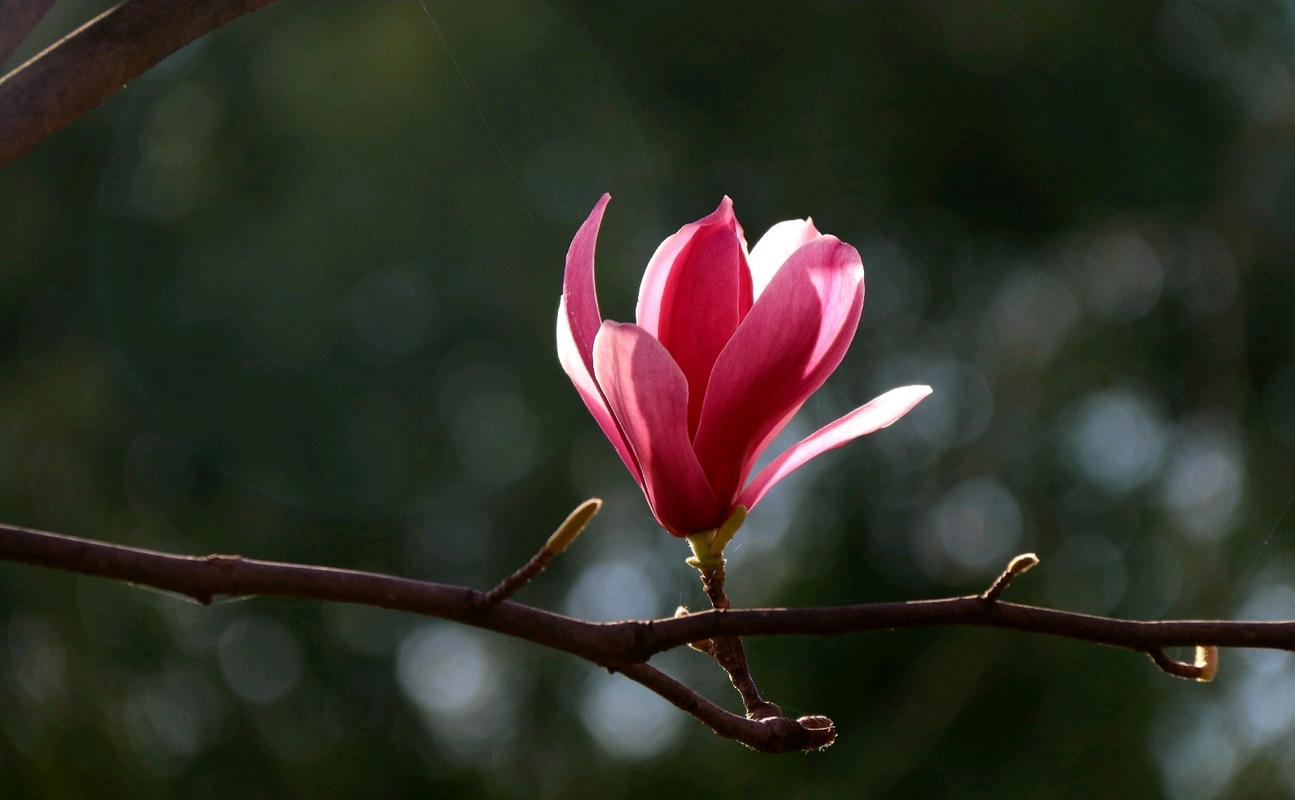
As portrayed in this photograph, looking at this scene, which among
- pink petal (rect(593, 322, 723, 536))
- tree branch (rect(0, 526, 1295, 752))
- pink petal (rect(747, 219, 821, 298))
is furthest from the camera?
pink petal (rect(747, 219, 821, 298))

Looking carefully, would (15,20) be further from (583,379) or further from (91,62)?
(583,379)

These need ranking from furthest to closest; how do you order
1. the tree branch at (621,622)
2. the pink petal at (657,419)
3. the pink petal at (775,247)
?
the pink petal at (775,247) → the pink petal at (657,419) → the tree branch at (621,622)

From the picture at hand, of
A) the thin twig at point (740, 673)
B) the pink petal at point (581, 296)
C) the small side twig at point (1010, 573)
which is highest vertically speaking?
the pink petal at point (581, 296)

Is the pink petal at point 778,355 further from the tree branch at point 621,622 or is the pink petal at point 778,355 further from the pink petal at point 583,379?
the tree branch at point 621,622

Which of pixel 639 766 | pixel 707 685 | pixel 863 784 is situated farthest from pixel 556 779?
pixel 863 784

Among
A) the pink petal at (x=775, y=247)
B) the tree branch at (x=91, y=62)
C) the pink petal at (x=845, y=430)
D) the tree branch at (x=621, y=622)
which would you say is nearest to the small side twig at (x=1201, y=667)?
the tree branch at (x=621, y=622)

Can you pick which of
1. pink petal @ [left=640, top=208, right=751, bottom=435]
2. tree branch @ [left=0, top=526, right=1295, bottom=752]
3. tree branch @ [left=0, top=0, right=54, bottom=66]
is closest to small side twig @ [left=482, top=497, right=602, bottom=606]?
tree branch @ [left=0, top=526, right=1295, bottom=752]

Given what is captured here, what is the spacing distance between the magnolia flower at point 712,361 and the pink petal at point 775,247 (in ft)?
0.06

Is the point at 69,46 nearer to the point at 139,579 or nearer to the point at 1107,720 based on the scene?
the point at 139,579

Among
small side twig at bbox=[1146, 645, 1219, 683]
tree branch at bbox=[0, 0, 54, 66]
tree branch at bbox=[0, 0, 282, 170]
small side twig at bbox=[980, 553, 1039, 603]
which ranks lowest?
small side twig at bbox=[1146, 645, 1219, 683]

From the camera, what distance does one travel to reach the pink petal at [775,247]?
62 centimetres

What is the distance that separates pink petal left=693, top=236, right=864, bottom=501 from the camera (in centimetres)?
53

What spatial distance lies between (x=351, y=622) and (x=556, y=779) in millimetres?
880

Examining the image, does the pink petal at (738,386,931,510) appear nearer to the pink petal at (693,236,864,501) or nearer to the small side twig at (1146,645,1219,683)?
the pink petal at (693,236,864,501)
